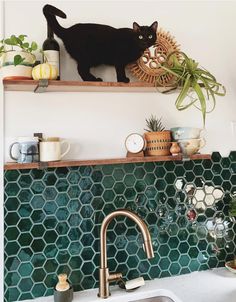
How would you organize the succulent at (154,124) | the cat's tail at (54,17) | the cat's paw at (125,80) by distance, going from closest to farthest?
the cat's tail at (54,17), the cat's paw at (125,80), the succulent at (154,124)

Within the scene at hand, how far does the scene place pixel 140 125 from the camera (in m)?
1.64

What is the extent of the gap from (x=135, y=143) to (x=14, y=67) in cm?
61

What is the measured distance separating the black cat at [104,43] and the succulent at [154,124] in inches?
9.8

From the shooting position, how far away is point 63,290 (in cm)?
136

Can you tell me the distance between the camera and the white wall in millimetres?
1485

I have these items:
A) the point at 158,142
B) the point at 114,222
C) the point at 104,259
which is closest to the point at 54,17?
the point at 158,142

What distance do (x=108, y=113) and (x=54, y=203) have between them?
0.49 meters

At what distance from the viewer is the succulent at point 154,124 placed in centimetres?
162

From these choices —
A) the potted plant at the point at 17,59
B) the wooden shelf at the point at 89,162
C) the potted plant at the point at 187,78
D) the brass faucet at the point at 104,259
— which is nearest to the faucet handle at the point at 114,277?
the brass faucet at the point at 104,259

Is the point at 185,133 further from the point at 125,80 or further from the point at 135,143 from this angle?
the point at 125,80

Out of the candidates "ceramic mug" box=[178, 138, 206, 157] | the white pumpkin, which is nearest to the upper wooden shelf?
the white pumpkin

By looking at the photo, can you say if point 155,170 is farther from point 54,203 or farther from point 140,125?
point 54,203

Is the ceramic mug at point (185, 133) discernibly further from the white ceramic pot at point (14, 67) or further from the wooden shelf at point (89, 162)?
the white ceramic pot at point (14, 67)

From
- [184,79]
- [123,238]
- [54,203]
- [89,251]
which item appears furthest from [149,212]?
[184,79]
